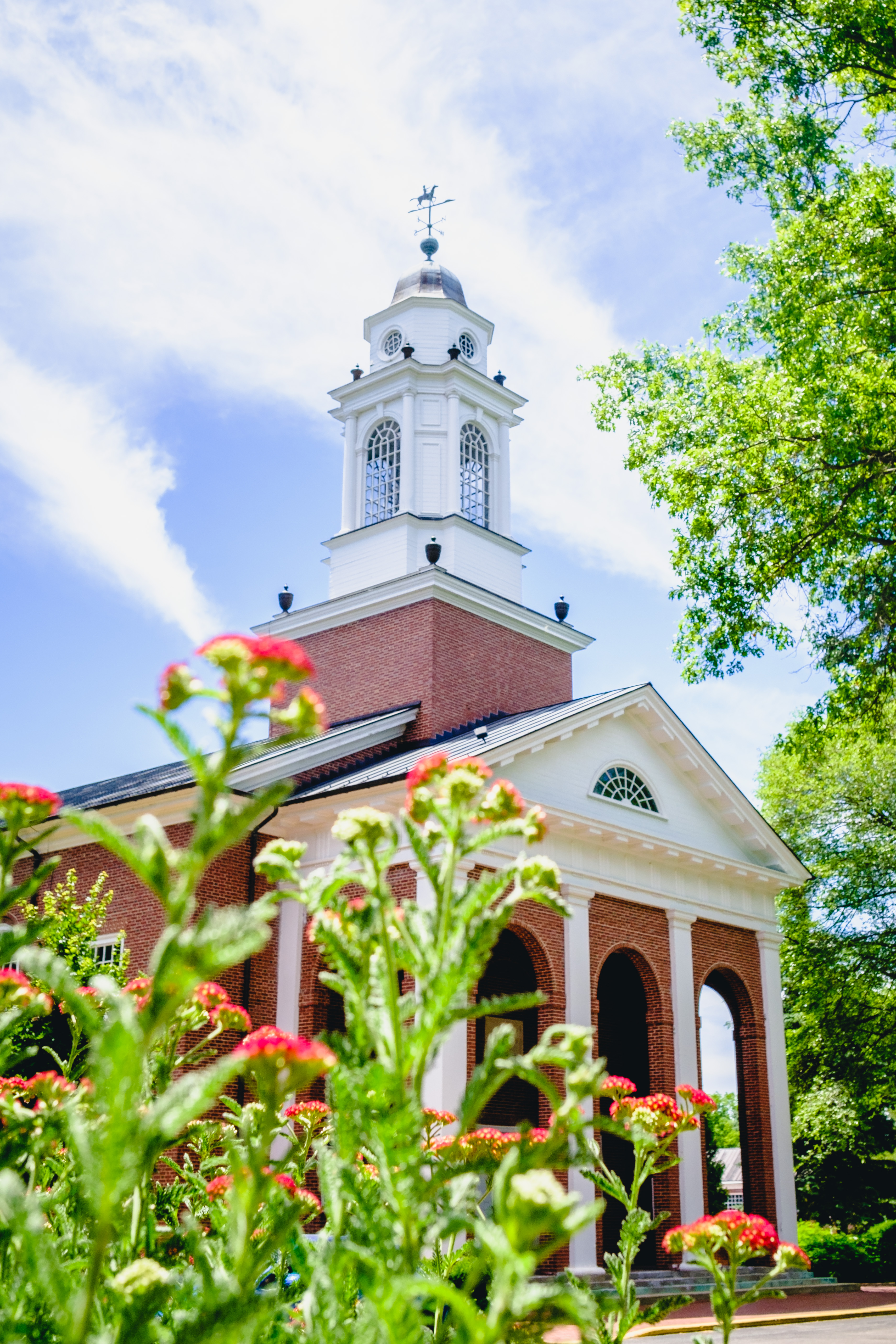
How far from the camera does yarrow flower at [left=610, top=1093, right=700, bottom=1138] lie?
4586mm

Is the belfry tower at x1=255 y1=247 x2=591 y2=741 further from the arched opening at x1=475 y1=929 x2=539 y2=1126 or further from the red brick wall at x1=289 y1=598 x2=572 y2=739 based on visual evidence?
the arched opening at x1=475 y1=929 x2=539 y2=1126

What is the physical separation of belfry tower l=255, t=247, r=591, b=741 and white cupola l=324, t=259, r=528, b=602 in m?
0.03

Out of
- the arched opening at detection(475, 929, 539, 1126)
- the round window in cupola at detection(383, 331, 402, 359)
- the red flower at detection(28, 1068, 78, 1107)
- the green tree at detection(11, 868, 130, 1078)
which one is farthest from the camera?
the round window in cupola at detection(383, 331, 402, 359)

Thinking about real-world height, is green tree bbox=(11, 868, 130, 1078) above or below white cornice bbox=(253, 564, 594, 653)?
below

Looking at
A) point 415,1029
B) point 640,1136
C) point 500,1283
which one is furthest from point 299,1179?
point 500,1283

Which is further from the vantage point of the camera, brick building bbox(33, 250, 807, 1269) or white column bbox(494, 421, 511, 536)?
white column bbox(494, 421, 511, 536)

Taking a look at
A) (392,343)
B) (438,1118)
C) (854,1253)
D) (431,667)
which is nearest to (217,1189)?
(438,1118)

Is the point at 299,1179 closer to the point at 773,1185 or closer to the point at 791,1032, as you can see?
the point at 773,1185

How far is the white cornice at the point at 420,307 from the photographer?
2441cm

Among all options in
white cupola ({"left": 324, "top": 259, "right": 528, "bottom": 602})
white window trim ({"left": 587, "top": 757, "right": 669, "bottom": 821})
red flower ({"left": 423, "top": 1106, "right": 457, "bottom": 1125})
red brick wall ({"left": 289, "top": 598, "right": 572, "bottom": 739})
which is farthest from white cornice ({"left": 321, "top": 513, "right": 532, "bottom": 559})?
red flower ({"left": 423, "top": 1106, "right": 457, "bottom": 1125})

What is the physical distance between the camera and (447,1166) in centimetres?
282

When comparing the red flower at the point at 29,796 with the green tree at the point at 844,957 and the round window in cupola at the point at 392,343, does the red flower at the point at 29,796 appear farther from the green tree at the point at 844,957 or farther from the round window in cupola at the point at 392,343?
the green tree at the point at 844,957

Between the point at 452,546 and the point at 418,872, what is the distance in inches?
328

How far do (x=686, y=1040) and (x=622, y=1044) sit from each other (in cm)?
228
